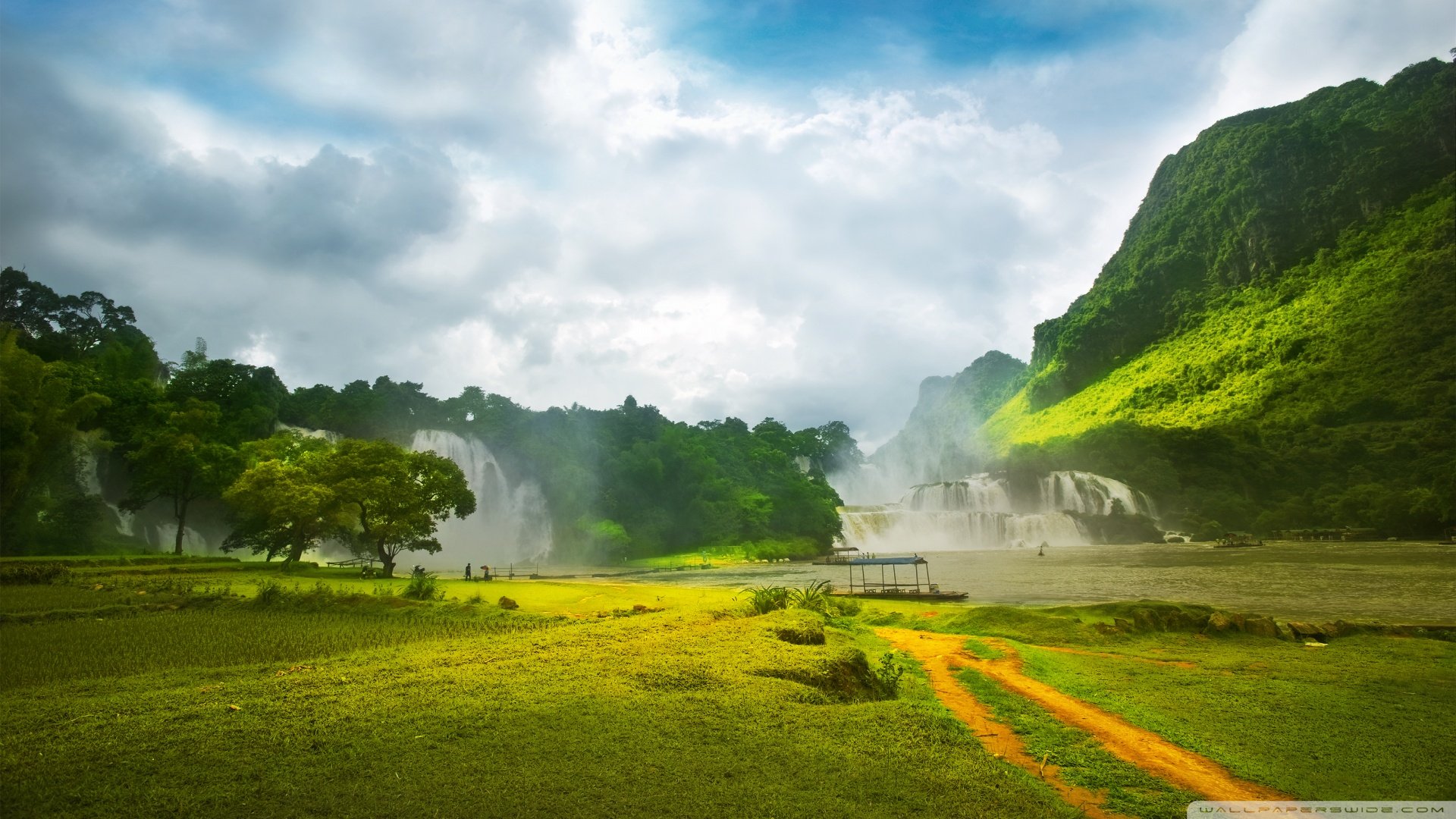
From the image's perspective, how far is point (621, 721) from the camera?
19.6 feet

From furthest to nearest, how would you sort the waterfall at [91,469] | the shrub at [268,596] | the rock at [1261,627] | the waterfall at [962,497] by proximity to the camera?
the waterfall at [962,497], the waterfall at [91,469], the shrub at [268,596], the rock at [1261,627]

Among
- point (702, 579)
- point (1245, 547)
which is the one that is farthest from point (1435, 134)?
point (702, 579)

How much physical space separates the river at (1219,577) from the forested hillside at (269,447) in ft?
48.4

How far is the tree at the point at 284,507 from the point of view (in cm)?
3017

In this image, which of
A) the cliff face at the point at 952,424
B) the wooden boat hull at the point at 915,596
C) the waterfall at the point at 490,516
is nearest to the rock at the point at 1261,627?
the wooden boat hull at the point at 915,596

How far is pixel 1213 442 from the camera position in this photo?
3314 inches

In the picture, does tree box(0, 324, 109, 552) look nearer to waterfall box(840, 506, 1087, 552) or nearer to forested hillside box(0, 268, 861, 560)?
forested hillside box(0, 268, 861, 560)

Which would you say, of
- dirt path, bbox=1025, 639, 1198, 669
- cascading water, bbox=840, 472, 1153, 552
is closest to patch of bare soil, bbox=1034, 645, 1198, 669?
dirt path, bbox=1025, 639, 1198, 669

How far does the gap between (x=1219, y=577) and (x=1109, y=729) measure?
3416 cm

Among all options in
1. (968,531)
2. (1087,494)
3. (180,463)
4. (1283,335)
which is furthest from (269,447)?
(1283,335)

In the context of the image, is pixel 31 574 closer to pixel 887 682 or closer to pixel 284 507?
pixel 284 507

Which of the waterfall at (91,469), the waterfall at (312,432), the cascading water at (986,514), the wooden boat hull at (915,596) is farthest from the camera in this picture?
the cascading water at (986,514)

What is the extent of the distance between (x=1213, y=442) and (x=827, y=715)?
97154mm

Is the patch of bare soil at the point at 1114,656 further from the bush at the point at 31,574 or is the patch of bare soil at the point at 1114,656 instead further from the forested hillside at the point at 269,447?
the forested hillside at the point at 269,447
